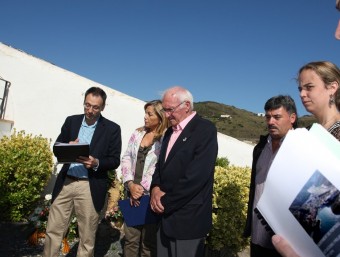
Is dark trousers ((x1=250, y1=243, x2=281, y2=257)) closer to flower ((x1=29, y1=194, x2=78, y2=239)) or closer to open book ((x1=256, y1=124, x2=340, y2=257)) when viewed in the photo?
open book ((x1=256, y1=124, x2=340, y2=257))

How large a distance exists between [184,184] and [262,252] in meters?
0.98

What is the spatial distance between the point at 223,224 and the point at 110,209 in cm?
235

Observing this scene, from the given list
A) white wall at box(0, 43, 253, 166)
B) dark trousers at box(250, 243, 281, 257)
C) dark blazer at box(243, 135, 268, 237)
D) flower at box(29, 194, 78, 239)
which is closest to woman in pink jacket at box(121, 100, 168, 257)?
dark blazer at box(243, 135, 268, 237)

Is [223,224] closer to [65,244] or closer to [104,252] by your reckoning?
[104,252]

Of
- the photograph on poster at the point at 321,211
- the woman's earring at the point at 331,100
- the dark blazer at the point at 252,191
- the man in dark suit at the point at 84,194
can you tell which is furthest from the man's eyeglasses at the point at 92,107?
the photograph on poster at the point at 321,211

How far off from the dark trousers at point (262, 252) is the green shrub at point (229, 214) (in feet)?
6.76

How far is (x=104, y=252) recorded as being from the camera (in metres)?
5.45

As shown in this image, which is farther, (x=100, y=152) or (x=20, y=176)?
(x=20, y=176)

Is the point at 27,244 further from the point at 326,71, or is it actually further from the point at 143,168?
the point at 326,71

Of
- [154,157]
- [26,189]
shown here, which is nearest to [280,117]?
[154,157]

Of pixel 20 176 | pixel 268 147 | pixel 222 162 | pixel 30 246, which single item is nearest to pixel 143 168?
pixel 268 147

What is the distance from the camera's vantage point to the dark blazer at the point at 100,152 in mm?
4176

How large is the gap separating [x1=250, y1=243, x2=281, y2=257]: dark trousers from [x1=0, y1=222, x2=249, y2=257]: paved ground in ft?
8.06

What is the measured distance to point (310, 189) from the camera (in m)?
1.11
